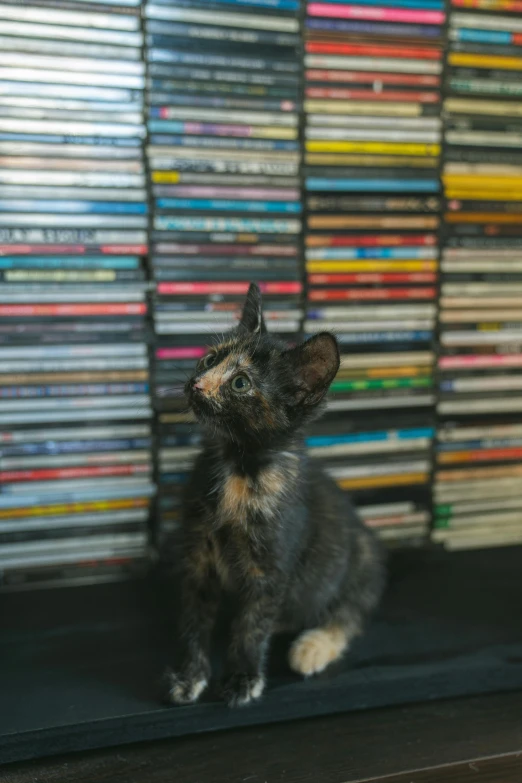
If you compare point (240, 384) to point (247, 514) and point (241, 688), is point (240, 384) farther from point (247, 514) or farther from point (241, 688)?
point (241, 688)

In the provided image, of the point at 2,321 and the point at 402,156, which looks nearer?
the point at 2,321

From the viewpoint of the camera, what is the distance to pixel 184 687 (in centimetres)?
84

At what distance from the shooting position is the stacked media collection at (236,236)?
1035mm

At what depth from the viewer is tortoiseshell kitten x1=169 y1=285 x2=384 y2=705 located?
0.83 meters

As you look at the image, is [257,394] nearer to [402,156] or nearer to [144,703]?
[144,703]

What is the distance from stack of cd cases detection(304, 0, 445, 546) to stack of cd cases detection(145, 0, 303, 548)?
46 mm

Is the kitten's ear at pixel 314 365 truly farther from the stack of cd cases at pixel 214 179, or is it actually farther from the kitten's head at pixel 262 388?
the stack of cd cases at pixel 214 179

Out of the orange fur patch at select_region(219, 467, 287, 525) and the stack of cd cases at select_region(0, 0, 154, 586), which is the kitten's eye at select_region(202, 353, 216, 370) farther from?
the stack of cd cases at select_region(0, 0, 154, 586)

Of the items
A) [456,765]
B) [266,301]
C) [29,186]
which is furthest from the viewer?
[266,301]

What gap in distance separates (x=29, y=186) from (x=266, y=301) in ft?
1.38

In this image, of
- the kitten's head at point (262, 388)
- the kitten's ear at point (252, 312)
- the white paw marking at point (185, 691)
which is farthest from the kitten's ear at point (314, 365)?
the white paw marking at point (185, 691)

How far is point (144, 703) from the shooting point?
829 mm

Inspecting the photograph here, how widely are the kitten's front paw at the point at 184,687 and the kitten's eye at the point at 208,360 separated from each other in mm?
399

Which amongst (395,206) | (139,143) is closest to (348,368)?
(395,206)
